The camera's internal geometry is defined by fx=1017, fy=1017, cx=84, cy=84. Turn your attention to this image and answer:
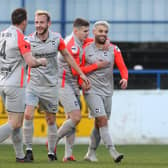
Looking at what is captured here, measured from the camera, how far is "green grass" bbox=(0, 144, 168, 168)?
12.3m

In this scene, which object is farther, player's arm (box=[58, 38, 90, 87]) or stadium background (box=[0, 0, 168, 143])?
stadium background (box=[0, 0, 168, 143])

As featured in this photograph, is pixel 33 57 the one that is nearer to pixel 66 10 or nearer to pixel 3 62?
pixel 3 62

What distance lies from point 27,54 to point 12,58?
0.37m

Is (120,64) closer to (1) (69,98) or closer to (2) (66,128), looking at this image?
(1) (69,98)

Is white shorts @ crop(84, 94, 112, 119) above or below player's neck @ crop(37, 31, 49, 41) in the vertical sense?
below

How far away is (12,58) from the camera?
40.2 ft

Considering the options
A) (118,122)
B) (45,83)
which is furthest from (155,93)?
(45,83)

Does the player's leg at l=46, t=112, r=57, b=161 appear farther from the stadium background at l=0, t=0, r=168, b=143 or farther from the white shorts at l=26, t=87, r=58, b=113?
the stadium background at l=0, t=0, r=168, b=143

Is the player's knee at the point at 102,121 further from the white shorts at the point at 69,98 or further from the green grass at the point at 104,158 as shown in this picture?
the green grass at the point at 104,158

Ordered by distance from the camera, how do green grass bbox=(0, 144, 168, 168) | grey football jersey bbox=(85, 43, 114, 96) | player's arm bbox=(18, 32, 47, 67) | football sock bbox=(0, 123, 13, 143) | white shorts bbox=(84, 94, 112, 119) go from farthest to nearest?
1. grey football jersey bbox=(85, 43, 114, 96)
2. white shorts bbox=(84, 94, 112, 119)
3. green grass bbox=(0, 144, 168, 168)
4. player's arm bbox=(18, 32, 47, 67)
5. football sock bbox=(0, 123, 13, 143)

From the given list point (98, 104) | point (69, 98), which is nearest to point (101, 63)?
point (98, 104)

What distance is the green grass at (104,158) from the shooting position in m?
12.3

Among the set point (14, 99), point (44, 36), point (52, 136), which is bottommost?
point (52, 136)

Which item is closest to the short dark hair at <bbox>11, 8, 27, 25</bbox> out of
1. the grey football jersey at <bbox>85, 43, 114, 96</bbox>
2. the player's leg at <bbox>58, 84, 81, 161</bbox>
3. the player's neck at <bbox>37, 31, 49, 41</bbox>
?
the player's neck at <bbox>37, 31, 49, 41</bbox>
